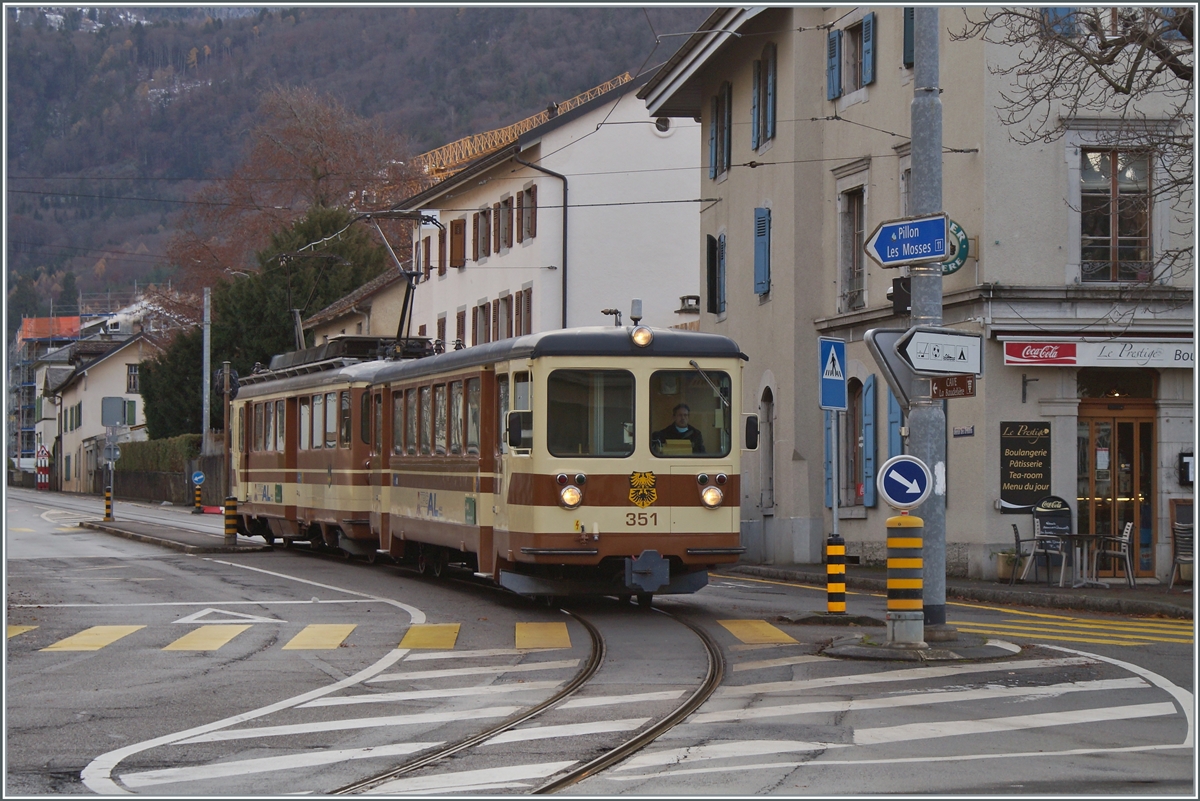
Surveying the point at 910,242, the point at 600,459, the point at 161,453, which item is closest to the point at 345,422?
the point at 600,459

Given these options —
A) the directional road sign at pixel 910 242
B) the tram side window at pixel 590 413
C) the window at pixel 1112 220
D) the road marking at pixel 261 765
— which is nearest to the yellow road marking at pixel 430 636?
the tram side window at pixel 590 413

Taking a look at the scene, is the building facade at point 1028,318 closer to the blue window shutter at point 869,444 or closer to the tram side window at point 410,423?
the blue window shutter at point 869,444

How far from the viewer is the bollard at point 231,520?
3216 centimetres

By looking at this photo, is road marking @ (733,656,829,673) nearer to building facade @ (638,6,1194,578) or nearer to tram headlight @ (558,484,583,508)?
tram headlight @ (558,484,583,508)

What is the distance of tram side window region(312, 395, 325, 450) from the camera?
92.1 feet

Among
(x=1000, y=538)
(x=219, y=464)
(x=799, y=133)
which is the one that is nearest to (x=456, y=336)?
(x=219, y=464)

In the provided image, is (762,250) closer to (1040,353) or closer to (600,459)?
(1040,353)

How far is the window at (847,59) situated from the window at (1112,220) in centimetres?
477

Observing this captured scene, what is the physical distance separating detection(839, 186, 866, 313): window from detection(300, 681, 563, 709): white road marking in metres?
16.5

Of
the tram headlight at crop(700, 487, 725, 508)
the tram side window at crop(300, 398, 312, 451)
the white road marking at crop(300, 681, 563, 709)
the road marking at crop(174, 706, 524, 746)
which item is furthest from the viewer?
the tram side window at crop(300, 398, 312, 451)

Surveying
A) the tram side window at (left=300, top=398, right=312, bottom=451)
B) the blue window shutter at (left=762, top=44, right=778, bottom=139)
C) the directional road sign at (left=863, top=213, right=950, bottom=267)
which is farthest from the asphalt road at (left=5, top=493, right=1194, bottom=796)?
the blue window shutter at (left=762, top=44, right=778, bottom=139)

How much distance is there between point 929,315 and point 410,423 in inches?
Result: 387

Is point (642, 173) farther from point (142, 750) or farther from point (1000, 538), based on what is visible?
point (142, 750)

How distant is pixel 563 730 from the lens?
10398 mm
